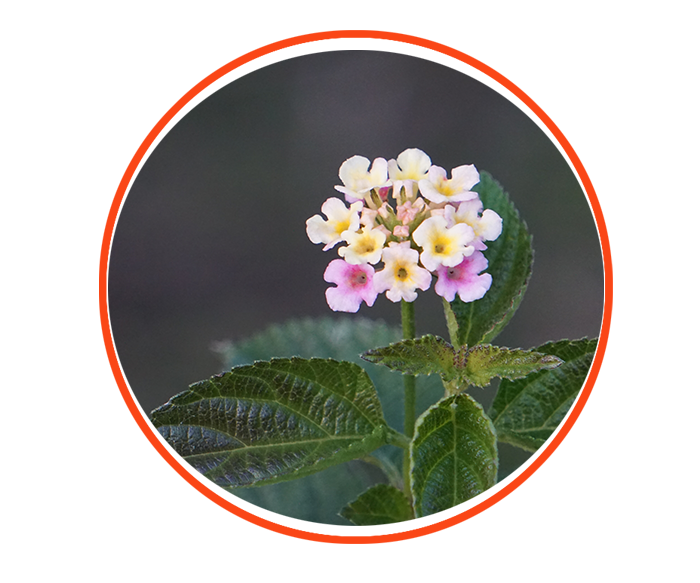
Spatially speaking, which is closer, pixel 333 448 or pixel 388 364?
pixel 388 364

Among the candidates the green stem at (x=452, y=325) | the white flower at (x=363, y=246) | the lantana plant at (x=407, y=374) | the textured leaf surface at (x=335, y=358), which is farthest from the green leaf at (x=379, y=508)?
the white flower at (x=363, y=246)

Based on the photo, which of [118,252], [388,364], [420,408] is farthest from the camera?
[118,252]

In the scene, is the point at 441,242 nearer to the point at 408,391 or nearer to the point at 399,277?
the point at 399,277

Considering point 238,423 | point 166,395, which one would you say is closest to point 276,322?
point 166,395

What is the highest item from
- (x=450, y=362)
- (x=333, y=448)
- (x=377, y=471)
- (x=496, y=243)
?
(x=496, y=243)

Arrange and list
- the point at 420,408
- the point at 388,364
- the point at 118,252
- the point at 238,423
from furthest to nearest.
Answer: the point at 118,252 < the point at 420,408 < the point at 238,423 < the point at 388,364

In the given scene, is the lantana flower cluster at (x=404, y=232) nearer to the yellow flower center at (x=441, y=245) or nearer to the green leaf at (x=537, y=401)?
the yellow flower center at (x=441, y=245)

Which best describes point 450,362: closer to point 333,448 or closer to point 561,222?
point 333,448

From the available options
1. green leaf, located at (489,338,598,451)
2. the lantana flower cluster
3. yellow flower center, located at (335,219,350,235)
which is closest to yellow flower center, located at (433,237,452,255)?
the lantana flower cluster
